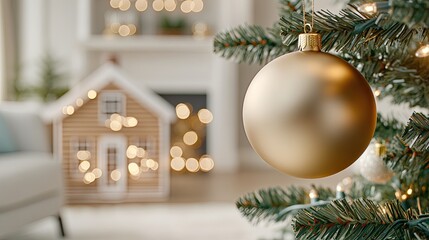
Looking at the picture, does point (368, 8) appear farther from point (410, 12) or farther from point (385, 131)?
point (385, 131)

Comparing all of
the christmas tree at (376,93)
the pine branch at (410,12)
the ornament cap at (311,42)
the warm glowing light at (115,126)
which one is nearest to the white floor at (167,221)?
the warm glowing light at (115,126)

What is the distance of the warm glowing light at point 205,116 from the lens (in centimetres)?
563

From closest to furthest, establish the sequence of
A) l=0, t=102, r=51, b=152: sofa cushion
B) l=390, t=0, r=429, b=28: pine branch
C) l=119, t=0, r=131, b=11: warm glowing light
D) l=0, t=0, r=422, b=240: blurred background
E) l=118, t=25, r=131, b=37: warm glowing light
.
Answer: l=390, t=0, r=429, b=28: pine branch, l=0, t=102, r=51, b=152: sofa cushion, l=0, t=0, r=422, b=240: blurred background, l=118, t=25, r=131, b=37: warm glowing light, l=119, t=0, r=131, b=11: warm glowing light

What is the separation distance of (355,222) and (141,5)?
503 centimetres

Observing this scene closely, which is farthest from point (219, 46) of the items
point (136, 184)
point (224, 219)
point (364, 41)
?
point (136, 184)

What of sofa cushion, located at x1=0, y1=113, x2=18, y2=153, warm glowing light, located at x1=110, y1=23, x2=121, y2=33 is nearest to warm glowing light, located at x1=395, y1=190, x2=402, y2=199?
sofa cushion, located at x1=0, y1=113, x2=18, y2=153

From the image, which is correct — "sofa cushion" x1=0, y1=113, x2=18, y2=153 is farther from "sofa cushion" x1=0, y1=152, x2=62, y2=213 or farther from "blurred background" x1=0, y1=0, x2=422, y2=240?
"blurred background" x1=0, y1=0, x2=422, y2=240

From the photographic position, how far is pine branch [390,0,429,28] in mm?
665

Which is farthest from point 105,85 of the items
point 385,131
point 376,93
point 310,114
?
point 310,114

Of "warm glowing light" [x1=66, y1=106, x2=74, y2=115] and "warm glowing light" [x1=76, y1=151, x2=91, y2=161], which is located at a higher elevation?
"warm glowing light" [x1=66, y1=106, x2=74, y2=115]

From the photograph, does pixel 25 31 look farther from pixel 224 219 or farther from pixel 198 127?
pixel 224 219

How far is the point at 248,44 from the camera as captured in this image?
3.68 feet

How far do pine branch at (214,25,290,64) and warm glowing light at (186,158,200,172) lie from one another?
4286mm

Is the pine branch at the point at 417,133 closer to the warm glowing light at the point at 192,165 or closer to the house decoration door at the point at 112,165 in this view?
the house decoration door at the point at 112,165
